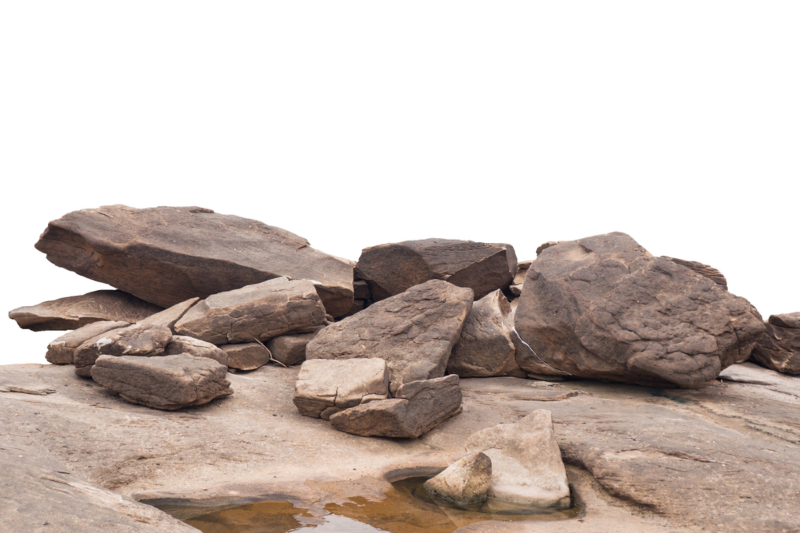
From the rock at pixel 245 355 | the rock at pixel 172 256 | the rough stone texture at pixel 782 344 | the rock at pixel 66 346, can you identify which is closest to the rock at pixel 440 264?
the rock at pixel 172 256

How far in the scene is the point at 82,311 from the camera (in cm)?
826

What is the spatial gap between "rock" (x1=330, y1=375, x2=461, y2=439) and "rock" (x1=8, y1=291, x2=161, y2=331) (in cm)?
446

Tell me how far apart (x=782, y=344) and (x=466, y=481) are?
5209mm

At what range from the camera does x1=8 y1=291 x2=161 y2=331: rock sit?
810 centimetres

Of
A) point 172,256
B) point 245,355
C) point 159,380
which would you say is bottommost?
point 159,380

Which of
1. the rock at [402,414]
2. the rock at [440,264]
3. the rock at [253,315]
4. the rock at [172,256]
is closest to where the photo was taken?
the rock at [402,414]

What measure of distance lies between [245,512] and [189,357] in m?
2.38

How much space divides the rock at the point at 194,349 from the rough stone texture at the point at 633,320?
3516 millimetres

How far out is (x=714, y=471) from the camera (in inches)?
169

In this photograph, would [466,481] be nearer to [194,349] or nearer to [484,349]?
[484,349]

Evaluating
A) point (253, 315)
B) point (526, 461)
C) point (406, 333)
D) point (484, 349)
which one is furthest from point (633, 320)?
point (253, 315)

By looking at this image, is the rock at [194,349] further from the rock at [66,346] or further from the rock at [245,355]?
the rock at [66,346]

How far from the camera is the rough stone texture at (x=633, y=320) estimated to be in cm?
596

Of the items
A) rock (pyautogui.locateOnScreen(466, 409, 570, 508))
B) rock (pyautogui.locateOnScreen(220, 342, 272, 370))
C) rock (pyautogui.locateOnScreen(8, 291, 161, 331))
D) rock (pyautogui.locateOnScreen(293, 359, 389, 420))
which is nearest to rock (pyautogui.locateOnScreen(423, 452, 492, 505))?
rock (pyautogui.locateOnScreen(466, 409, 570, 508))
